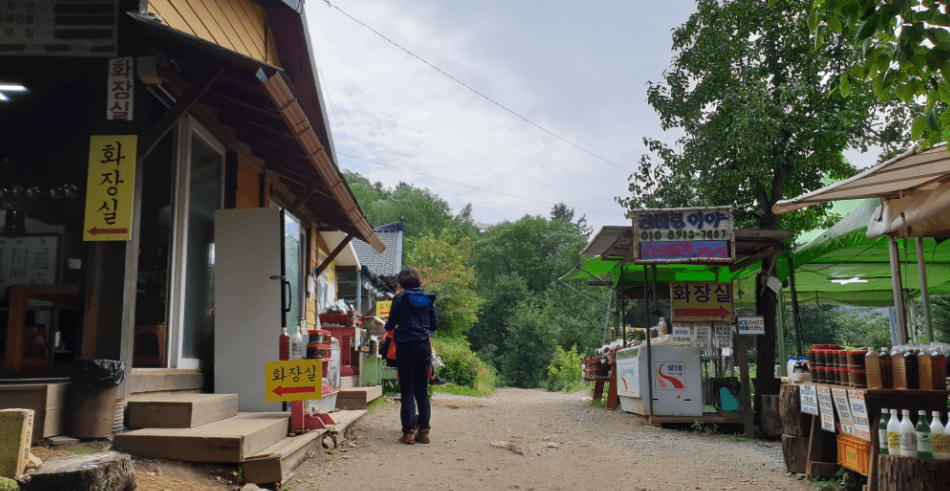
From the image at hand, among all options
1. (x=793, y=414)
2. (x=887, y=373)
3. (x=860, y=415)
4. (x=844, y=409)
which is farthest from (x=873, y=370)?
(x=793, y=414)

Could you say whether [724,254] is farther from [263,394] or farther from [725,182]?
[263,394]

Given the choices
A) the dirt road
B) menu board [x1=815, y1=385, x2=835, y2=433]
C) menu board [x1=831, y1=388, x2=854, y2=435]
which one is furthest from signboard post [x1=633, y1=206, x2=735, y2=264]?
menu board [x1=831, y1=388, x2=854, y2=435]

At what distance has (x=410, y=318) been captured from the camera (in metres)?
6.18

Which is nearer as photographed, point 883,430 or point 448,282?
point 883,430

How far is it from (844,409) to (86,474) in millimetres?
4529

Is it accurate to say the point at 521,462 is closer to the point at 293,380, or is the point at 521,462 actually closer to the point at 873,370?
the point at 293,380

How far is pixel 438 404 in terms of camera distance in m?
11.7

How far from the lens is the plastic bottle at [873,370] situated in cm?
402

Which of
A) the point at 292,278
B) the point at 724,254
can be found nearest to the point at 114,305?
the point at 292,278

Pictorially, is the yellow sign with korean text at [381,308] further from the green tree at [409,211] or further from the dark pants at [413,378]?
the green tree at [409,211]

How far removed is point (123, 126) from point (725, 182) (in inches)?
329

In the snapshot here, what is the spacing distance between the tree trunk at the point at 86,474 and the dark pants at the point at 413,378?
330cm

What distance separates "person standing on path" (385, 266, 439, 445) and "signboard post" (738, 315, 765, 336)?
440 centimetres

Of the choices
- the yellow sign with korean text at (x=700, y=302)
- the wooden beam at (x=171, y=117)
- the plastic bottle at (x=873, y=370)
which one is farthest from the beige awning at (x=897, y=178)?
the wooden beam at (x=171, y=117)
